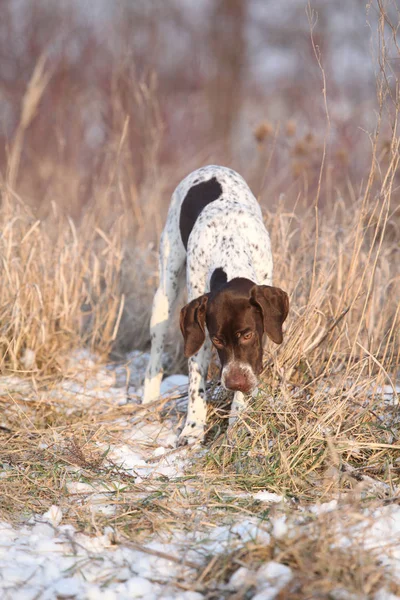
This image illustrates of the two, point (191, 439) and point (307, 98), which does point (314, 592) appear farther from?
point (307, 98)

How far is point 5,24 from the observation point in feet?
41.1

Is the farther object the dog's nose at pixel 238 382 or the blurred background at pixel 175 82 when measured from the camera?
the blurred background at pixel 175 82

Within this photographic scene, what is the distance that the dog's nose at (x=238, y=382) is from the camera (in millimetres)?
3047

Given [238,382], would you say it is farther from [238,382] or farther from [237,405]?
[237,405]

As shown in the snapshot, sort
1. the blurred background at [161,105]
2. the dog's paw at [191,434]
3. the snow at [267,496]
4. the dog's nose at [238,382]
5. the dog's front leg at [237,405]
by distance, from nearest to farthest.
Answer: the snow at [267,496]
the dog's nose at [238,382]
the dog's front leg at [237,405]
the dog's paw at [191,434]
the blurred background at [161,105]

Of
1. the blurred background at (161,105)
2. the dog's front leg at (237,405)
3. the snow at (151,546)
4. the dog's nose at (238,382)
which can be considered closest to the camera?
the snow at (151,546)

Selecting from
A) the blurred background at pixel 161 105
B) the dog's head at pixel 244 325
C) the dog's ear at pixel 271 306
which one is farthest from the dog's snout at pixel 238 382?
the blurred background at pixel 161 105

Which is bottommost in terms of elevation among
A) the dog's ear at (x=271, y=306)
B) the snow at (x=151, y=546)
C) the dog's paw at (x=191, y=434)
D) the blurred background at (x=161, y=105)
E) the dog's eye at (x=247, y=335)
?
the dog's paw at (x=191, y=434)

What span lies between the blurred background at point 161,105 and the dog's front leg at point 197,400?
89cm

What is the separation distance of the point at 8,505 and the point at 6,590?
638mm

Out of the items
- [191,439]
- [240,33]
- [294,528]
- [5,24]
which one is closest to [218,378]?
[191,439]

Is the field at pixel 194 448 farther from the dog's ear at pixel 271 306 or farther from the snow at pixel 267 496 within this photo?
the dog's ear at pixel 271 306

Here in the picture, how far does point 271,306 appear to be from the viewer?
311cm

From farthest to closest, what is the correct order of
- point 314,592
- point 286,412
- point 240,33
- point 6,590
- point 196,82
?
point 240,33
point 196,82
point 286,412
point 6,590
point 314,592
